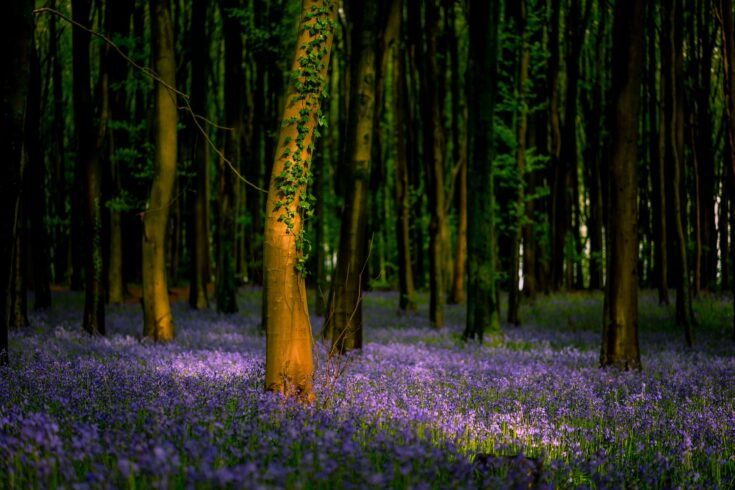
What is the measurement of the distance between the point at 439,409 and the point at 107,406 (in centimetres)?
337

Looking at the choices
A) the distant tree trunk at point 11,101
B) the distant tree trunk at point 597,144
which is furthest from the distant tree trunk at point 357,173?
the distant tree trunk at point 597,144

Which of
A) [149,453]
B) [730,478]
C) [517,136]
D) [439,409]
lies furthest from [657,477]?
[517,136]

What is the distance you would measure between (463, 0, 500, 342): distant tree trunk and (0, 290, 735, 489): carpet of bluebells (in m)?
1.93

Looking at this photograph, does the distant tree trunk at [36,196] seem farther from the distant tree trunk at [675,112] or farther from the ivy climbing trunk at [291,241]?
the distant tree trunk at [675,112]

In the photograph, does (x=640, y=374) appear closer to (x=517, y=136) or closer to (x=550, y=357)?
(x=550, y=357)

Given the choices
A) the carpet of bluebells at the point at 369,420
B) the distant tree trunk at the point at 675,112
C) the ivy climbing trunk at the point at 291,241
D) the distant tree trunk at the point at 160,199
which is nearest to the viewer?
the carpet of bluebells at the point at 369,420

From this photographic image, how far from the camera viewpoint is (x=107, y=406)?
6.46 m

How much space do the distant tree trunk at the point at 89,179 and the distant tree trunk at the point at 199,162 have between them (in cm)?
558

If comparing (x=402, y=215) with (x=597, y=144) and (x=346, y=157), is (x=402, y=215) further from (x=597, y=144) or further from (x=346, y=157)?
(x=597, y=144)

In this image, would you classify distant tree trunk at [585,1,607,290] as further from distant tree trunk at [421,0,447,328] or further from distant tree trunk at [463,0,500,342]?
distant tree trunk at [463,0,500,342]

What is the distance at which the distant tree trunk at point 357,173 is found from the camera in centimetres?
1312

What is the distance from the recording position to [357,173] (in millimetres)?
13422

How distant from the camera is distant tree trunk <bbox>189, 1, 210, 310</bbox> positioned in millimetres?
21891

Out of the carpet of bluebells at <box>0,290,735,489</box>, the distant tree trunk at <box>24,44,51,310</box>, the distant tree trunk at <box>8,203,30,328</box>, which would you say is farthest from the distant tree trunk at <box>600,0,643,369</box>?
the distant tree trunk at <box>24,44,51,310</box>
